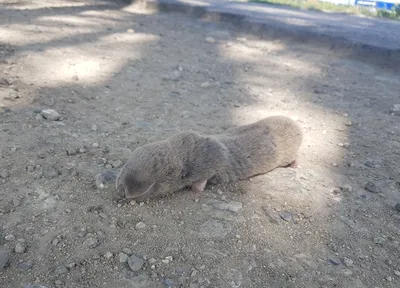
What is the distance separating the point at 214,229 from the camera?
2.67 m

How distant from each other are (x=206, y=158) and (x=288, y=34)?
540 centimetres

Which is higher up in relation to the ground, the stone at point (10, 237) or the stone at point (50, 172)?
the stone at point (10, 237)

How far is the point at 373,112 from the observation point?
15.8 ft

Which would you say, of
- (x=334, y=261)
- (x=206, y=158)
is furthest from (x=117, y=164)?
(x=334, y=261)

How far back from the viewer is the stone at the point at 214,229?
2.61 m

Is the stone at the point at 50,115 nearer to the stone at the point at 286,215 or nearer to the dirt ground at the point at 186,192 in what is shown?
the dirt ground at the point at 186,192

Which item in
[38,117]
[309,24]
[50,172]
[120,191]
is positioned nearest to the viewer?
[120,191]

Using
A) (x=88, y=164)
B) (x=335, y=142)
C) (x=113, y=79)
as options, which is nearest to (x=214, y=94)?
(x=113, y=79)

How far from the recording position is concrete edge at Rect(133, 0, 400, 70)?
258 inches

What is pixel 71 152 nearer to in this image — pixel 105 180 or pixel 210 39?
pixel 105 180

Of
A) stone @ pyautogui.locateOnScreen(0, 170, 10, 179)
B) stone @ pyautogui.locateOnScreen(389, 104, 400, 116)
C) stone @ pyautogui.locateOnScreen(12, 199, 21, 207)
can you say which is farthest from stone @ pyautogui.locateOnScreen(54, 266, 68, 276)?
stone @ pyautogui.locateOnScreen(389, 104, 400, 116)

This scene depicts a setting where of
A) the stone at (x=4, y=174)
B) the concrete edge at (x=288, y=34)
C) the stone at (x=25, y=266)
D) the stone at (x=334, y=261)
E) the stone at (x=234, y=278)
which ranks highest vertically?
the concrete edge at (x=288, y=34)

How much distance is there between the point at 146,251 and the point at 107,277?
0.99ft

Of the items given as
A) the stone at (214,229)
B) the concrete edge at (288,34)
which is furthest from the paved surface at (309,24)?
the stone at (214,229)
